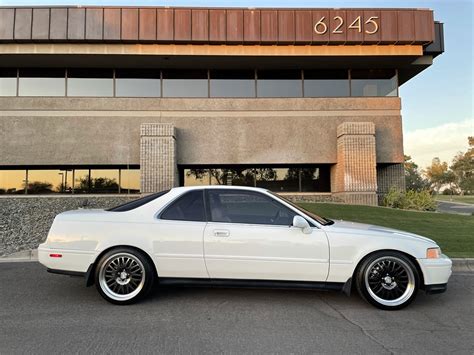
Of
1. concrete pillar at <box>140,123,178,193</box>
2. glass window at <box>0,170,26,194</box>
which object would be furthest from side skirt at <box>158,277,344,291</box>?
glass window at <box>0,170,26,194</box>

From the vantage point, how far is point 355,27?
49.6ft

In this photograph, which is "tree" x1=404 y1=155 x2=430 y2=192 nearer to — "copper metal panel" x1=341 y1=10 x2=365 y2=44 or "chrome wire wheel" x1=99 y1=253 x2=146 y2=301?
"copper metal panel" x1=341 y1=10 x2=365 y2=44

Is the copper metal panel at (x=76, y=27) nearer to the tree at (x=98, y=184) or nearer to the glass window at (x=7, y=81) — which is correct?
the glass window at (x=7, y=81)

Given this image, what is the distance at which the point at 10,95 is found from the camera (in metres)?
16.1

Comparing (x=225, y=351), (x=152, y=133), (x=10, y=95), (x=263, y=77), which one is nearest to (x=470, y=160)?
(x=263, y=77)

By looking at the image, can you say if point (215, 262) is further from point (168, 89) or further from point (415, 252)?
point (168, 89)

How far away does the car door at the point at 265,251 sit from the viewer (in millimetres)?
4562

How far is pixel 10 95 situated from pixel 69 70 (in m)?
2.68

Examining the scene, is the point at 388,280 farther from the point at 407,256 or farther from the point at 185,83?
the point at 185,83

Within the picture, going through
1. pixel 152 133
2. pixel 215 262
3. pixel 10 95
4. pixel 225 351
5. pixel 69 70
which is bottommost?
pixel 225 351

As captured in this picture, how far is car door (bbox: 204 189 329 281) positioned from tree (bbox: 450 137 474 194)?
62318mm

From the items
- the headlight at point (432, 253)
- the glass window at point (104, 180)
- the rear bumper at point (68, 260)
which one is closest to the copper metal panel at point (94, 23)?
the glass window at point (104, 180)

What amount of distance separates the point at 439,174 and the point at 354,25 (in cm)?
5880

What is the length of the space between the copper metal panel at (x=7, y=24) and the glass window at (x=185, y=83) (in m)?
6.03
